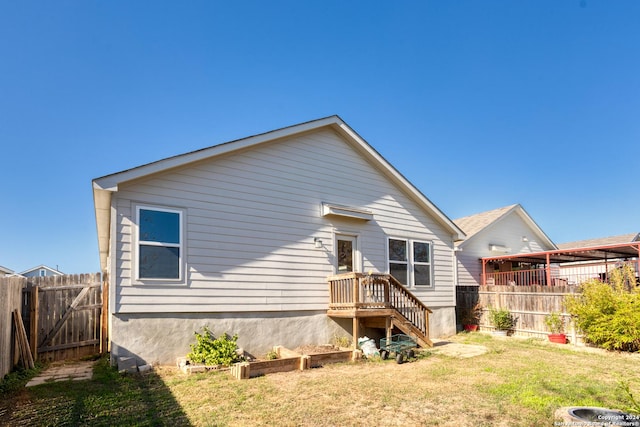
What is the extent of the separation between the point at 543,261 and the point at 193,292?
1800cm

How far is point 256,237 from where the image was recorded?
33.1 ft

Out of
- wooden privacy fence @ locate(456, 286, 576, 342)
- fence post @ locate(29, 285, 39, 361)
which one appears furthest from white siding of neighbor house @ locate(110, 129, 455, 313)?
wooden privacy fence @ locate(456, 286, 576, 342)

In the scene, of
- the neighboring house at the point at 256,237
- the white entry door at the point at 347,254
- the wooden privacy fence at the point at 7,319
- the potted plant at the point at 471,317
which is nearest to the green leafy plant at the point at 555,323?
the potted plant at the point at 471,317

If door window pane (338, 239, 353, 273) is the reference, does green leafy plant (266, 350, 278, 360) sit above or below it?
below

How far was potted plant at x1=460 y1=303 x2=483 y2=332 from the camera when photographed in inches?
611

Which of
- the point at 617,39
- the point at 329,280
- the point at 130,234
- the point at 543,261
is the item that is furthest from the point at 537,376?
the point at 543,261

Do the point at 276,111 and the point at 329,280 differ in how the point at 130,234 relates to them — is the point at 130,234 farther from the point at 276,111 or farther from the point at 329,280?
the point at 276,111

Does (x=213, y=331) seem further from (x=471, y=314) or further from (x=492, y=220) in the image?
(x=492, y=220)

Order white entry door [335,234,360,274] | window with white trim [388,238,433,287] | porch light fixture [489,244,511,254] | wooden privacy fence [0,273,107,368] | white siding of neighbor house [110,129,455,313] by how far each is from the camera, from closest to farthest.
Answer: white siding of neighbor house [110,129,455,313], wooden privacy fence [0,273,107,368], white entry door [335,234,360,274], window with white trim [388,238,433,287], porch light fixture [489,244,511,254]

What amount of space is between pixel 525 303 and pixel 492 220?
6.62 metres

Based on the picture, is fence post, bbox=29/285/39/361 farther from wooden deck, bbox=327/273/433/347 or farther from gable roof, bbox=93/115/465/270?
wooden deck, bbox=327/273/433/347

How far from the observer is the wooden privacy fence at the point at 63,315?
9.44m

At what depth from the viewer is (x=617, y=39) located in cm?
1432

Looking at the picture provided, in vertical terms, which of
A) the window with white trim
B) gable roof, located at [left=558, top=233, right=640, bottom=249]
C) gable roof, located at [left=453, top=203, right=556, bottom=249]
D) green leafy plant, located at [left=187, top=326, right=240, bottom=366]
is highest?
gable roof, located at [left=453, top=203, right=556, bottom=249]
